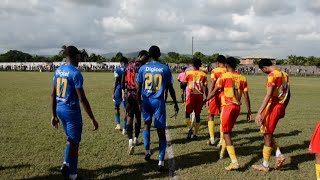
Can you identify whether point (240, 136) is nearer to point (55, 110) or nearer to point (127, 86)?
point (127, 86)

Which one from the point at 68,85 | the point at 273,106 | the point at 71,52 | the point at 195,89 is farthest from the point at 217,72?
the point at 68,85

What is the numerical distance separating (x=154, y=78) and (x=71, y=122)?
188 cm

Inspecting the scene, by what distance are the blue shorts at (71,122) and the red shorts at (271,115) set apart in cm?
344

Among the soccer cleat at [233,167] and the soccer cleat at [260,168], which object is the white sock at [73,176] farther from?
the soccer cleat at [260,168]

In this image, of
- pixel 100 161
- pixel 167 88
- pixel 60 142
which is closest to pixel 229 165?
pixel 167 88

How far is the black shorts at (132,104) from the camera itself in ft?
29.6

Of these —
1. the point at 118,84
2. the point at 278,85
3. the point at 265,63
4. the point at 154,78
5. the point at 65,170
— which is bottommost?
the point at 65,170

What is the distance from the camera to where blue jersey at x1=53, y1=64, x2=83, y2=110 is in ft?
19.5

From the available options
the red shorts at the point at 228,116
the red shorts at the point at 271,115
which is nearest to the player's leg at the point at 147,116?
the red shorts at the point at 228,116

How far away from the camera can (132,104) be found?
9062 mm

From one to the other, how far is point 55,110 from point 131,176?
1.78 meters

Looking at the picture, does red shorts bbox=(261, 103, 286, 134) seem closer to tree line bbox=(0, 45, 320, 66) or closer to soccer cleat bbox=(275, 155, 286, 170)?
soccer cleat bbox=(275, 155, 286, 170)

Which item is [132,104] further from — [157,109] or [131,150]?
[157,109]

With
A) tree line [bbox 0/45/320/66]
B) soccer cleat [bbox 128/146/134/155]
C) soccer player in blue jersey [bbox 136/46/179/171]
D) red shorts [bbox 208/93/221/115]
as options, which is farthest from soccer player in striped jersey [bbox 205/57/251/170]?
tree line [bbox 0/45/320/66]
